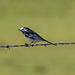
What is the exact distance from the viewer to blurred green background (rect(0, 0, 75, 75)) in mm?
16562

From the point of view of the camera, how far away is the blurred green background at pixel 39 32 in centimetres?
1656

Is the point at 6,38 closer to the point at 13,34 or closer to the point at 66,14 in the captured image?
the point at 13,34

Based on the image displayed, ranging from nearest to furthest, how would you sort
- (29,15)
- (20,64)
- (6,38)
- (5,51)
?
(20,64) < (5,51) < (6,38) < (29,15)

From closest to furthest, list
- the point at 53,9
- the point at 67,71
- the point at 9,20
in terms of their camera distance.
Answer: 1. the point at 67,71
2. the point at 9,20
3. the point at 53,9

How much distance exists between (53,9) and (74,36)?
36.8 ft

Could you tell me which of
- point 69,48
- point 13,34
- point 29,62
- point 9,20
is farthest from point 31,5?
point 29,62

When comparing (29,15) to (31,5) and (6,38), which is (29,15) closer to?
(31,5)

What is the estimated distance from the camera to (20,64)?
1683 centimetres

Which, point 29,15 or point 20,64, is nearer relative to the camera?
point 20,64

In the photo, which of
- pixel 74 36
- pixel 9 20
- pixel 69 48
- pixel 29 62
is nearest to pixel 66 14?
pixel 9 20

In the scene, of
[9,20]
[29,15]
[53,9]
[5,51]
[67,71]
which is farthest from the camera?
[53,9]

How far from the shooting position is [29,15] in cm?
2917

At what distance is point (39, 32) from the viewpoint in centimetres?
2364

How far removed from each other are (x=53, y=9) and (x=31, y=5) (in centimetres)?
215
